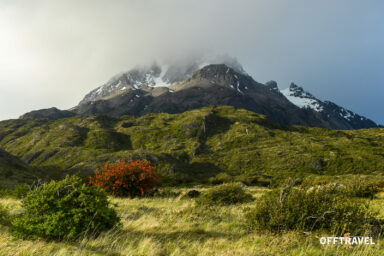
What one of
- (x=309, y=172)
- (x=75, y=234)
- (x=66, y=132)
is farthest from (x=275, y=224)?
(x=66, y=132)

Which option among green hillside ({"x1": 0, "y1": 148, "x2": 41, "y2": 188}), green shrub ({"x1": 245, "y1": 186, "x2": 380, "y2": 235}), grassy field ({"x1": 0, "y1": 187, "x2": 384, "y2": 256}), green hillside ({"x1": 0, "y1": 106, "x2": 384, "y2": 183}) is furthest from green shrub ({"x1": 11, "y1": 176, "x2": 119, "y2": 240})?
green hillside ({"x1": 0, "y1": 106, "x2": 384, "y2": 183})

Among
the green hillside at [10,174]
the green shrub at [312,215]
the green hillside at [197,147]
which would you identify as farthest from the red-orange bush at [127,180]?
the green hillside at [197,147]

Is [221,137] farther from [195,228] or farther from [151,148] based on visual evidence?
[195,228]

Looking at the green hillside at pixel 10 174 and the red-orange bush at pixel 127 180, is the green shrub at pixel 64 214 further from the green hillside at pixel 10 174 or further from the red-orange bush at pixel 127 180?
the green hillside at pixel 10 174

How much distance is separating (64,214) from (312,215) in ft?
24.6

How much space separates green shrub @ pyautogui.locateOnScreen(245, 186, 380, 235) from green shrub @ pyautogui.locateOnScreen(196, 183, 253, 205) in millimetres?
6952

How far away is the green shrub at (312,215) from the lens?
6703 mm

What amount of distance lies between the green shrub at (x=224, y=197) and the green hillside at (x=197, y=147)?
40146mm

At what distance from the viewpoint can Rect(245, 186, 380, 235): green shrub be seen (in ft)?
22.0

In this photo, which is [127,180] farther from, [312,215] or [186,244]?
[312,215]

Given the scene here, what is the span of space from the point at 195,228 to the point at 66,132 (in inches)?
5234

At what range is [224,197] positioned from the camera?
15.1 meters

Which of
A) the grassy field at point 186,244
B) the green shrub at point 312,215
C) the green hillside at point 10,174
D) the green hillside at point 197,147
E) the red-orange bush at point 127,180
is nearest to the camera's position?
the grassy field at point 186,244

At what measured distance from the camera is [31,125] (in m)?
148
